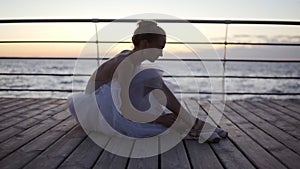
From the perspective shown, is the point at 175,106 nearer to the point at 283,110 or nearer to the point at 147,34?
the point at 147,34

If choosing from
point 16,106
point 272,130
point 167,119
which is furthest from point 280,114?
point 16,106

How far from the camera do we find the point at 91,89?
239 centimetres

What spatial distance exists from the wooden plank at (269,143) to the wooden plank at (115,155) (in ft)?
2.64

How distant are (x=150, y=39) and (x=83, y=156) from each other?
0.83 m

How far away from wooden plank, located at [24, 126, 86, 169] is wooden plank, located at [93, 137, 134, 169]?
0.20 m

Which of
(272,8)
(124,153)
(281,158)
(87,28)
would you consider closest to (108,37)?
(87,28)

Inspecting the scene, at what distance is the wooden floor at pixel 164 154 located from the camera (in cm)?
166

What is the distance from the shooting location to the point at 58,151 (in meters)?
1.85

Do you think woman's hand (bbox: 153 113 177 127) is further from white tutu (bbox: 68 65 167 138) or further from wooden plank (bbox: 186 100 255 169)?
wooden plank (bbox: 186 100 255 169)

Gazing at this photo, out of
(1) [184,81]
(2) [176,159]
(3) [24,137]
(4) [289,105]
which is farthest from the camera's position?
(1) [184,81]

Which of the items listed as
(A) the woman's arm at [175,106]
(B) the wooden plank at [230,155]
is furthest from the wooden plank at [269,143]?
(A) the woman's arm at [175,106]

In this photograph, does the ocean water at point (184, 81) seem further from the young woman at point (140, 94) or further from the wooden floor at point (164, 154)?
the wooden floor at point (164, 154)

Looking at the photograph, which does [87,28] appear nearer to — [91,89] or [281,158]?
[91,89]

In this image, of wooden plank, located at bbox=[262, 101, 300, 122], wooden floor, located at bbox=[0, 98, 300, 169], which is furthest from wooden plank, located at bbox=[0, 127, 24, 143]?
wooden plank, located at bbox=[262, 101, 300, 122]
